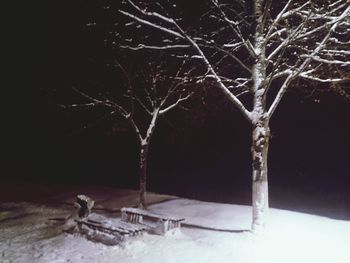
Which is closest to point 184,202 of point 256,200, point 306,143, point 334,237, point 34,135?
point 256,200

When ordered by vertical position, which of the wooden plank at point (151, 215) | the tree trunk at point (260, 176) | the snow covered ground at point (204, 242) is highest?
the tree trunk at point (260, 176)

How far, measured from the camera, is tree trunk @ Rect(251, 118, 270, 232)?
10.7 metres

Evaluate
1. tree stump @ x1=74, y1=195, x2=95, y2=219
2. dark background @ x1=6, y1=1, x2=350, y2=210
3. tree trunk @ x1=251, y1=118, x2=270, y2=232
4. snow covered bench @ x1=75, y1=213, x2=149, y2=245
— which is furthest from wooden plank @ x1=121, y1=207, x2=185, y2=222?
dark background @ x1=6, y1=1, x2=350, y2=210

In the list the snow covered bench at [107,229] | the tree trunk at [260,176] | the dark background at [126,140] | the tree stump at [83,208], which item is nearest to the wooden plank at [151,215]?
the snow covered bench at [107,229]

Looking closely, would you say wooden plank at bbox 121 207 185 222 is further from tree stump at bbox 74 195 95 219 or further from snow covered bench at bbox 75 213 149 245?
tree stump at bbox 74 195 95 219

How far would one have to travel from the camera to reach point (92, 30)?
18.7m

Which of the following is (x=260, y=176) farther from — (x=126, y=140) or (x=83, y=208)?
(x=126, y=140)

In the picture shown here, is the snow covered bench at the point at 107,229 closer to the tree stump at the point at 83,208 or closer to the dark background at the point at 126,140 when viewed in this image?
the tree stump at the point at 83,208

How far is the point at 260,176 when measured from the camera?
1077cm

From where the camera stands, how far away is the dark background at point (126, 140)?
71.0 feet

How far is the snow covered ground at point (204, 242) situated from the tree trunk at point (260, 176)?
455 mm

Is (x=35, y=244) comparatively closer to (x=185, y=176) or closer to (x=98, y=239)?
(x=98, y=239)

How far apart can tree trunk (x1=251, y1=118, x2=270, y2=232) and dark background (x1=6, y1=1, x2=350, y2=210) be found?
1045cm

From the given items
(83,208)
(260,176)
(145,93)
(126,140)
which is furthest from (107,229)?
(126,140)
